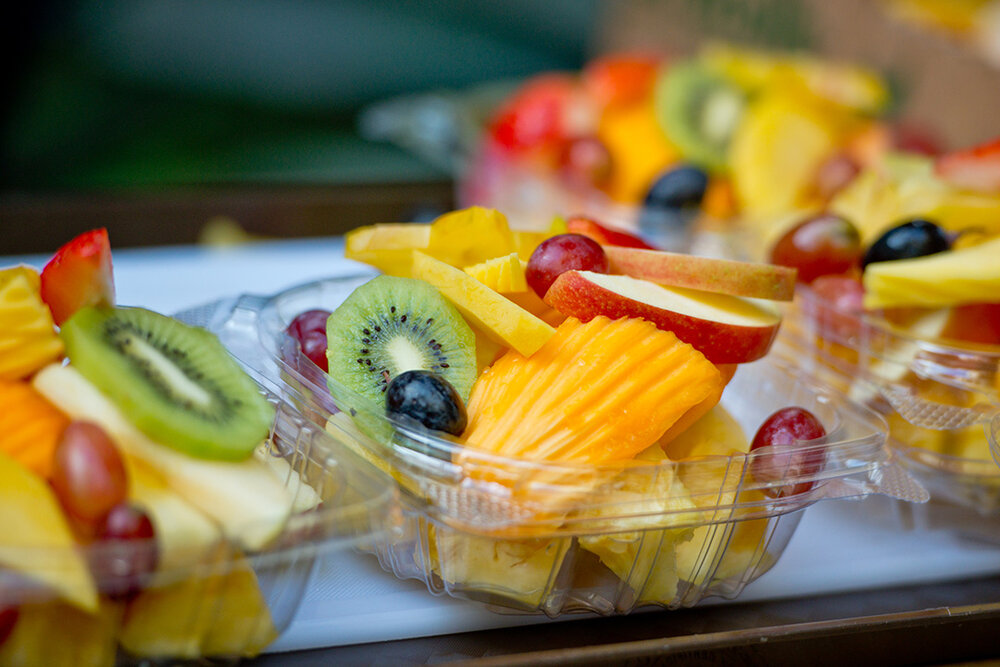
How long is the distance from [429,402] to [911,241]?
1.83ft

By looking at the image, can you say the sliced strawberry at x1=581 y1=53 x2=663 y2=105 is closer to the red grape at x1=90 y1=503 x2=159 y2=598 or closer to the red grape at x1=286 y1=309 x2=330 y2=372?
the red grape at x1=286 y1=309 x2=330 y2=372

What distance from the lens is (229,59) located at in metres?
2.51

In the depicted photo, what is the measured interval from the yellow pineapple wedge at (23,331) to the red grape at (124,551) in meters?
0.14

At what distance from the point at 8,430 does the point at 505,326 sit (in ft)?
1.11

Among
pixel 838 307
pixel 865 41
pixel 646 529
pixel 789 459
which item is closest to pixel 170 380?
pixel 646 529

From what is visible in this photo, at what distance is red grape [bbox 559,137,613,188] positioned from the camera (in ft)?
4.86

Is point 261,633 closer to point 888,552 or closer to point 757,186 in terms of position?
point 888,552

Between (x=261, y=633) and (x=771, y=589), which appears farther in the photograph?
(x=771, y=589)

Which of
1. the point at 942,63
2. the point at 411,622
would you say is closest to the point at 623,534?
the point at 411,622

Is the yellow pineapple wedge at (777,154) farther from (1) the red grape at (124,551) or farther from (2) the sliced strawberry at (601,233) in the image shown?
(1) the red grape at (124,551)

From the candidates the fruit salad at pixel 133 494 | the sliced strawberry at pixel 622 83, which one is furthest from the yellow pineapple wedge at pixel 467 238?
the sliced strawberry at pixel 622 83

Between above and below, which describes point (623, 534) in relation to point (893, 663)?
above

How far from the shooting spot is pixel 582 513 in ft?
1.90

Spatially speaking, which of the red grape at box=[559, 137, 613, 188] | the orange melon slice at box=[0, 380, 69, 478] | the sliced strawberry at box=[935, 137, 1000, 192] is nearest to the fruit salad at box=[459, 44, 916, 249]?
the red grape at box=[559, 137, 613, 188]
